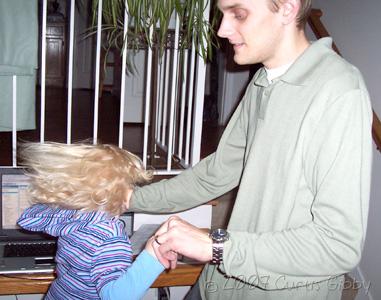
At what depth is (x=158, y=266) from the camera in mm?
1035

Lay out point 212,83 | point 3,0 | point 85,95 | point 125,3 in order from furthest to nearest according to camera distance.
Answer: point 85,95 < point 212,83 < point 125,3 < point 3,0

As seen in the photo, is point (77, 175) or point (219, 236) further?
point (77, 175)

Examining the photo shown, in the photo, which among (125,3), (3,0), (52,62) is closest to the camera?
(3,0)

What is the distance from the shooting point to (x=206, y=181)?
1327mm

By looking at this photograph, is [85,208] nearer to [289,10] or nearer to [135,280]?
[135,280]

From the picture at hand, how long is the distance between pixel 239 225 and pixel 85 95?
5737mm

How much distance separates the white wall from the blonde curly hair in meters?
1.65

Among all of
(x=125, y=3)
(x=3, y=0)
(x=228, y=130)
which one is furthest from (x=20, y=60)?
(x=228, y=130)

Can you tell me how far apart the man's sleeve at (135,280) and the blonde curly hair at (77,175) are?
0.19 m

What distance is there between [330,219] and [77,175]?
602mm

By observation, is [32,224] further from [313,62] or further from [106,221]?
[313,62]

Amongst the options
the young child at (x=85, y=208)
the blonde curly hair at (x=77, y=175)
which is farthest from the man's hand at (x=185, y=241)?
the blonde curly hair at (x=77, y=175)

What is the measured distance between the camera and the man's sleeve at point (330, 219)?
0.85m

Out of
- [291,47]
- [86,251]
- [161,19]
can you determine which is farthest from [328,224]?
[161,19]
